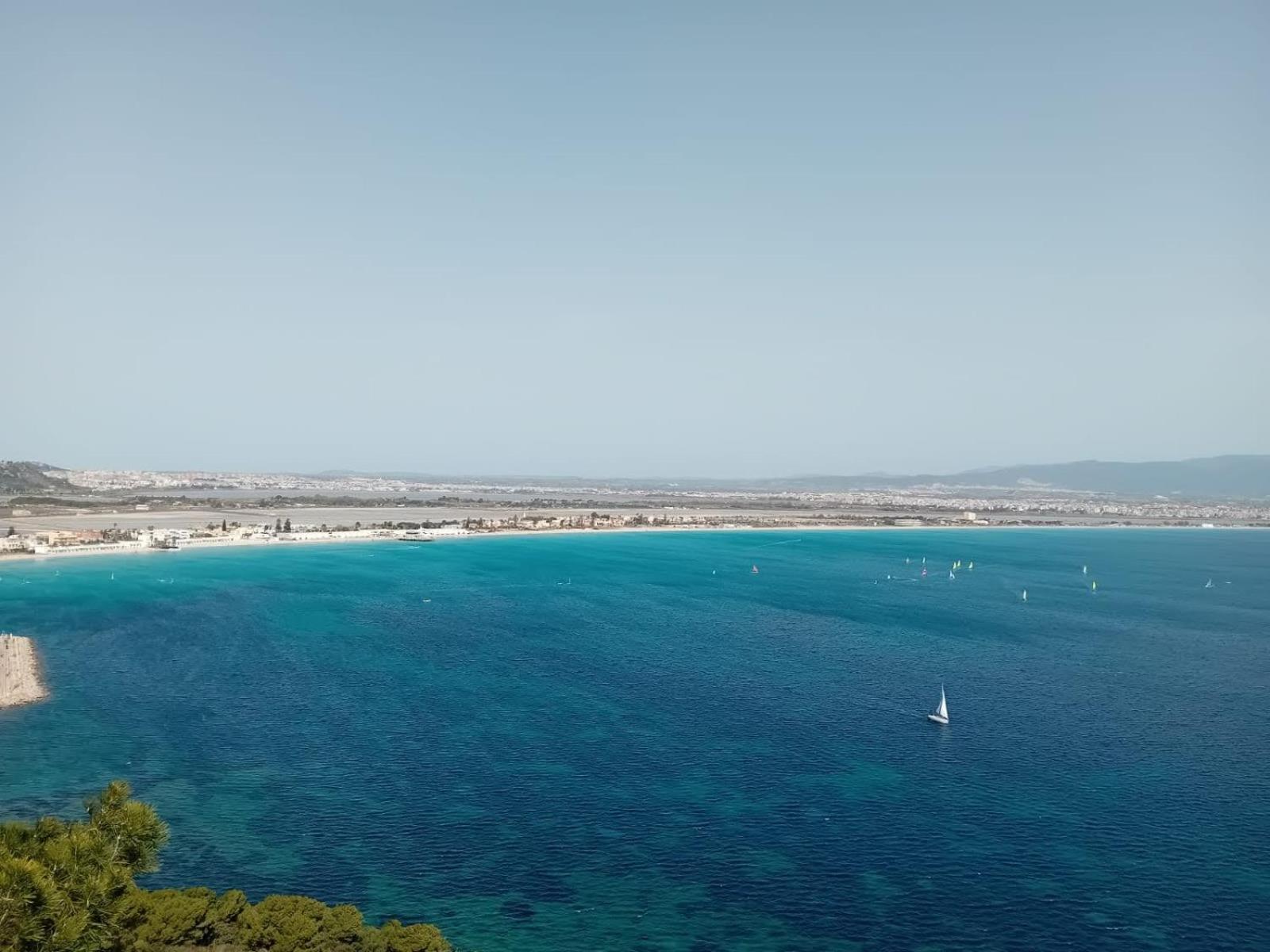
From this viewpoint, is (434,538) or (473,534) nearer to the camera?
(434,538)

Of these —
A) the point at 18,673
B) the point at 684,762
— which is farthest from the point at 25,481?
the point at 684,762

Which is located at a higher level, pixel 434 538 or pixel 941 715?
pixel 434 538

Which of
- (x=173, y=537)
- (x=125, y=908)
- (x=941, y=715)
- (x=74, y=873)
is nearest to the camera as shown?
(x=74, y=873)

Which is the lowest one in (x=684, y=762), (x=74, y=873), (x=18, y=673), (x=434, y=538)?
(x=684, y=762)

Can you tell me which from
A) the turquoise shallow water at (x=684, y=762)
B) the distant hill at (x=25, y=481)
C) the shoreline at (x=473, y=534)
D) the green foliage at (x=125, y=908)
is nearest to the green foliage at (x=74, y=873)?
the green foliage at (x=125, y=908)

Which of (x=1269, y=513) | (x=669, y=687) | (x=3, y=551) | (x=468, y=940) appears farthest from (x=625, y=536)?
(x=1269, y=513)

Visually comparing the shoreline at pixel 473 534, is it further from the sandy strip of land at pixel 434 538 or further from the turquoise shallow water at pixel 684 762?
A: the turquoise shallow water at pixel 684 762

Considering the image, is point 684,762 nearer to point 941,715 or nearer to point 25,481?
point 941,715

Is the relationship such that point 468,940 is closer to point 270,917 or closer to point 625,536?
point 270,917
